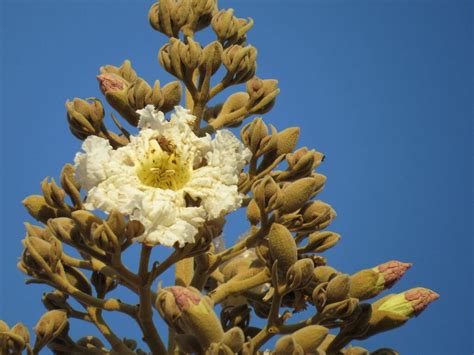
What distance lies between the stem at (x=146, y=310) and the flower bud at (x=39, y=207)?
51cm

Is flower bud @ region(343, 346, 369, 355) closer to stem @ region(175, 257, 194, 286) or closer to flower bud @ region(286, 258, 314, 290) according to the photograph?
flower bud @ region(286, 258, 314, 290)

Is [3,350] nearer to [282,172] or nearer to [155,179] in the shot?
[155,179]

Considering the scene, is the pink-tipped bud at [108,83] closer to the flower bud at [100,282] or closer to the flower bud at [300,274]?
the flower bud at [100,282]

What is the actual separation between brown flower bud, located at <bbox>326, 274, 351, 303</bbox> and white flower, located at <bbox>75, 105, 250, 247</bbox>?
1.54ft

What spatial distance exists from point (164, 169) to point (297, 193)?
53cm

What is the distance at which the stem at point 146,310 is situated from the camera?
334cm

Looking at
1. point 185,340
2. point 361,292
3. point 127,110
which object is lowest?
point 185,340

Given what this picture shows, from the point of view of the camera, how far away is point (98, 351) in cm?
379

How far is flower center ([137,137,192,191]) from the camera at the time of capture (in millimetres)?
3488

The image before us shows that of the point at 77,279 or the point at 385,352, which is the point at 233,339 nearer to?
the point at 385,352

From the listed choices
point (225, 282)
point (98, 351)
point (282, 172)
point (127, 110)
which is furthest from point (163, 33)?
point (98, 351)

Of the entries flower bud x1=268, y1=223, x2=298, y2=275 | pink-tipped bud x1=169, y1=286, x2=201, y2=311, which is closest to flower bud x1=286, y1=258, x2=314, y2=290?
flower bud x1=268, y1=223, x2=298, y2=275

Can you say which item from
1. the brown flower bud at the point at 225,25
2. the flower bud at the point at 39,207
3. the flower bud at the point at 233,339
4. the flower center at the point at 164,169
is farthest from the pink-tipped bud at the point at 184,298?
the brown flower bud at the point at 225,25

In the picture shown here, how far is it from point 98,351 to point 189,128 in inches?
40.8
